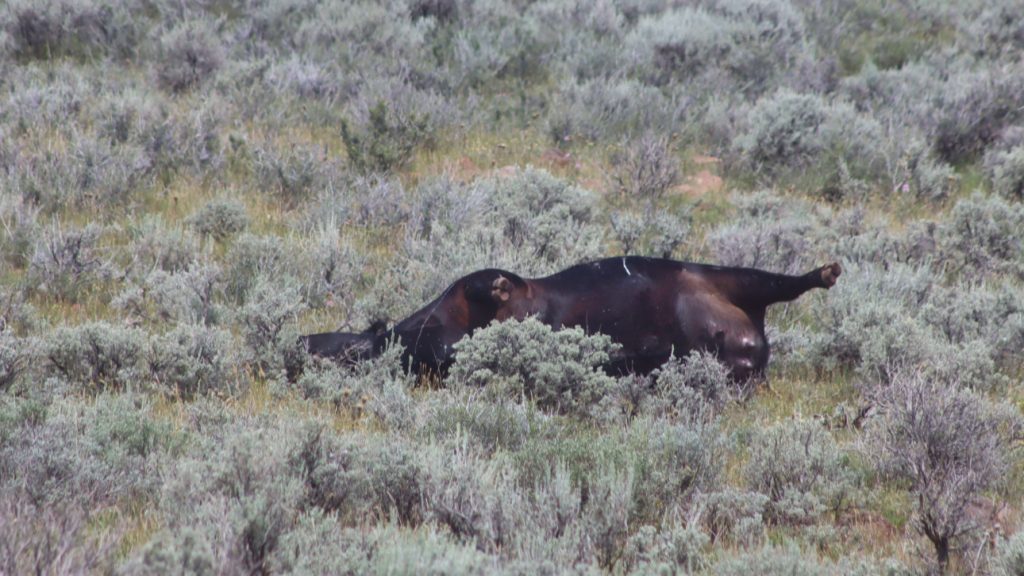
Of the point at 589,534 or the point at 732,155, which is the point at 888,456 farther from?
the point at 732,155

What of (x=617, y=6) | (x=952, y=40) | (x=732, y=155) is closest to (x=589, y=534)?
(x=732, y=155)

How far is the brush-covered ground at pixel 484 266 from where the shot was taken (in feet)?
12.8

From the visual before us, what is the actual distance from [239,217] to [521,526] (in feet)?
18.2

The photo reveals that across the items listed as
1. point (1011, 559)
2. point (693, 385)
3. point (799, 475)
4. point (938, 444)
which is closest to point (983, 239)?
point (693, 385)

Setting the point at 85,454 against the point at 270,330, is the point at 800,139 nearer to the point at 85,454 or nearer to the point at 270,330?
the point at 270,330

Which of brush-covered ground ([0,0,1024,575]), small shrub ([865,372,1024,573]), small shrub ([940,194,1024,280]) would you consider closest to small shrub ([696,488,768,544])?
brush-covered ground ([0,0,1024,575])

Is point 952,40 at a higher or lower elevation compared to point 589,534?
lower

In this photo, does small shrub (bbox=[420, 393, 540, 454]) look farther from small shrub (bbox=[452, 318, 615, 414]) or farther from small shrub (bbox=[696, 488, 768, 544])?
small shrub (bbox=[696, 488, 768, 544])

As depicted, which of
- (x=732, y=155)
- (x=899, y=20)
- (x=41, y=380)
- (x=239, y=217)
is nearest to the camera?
(x=41, y=380)

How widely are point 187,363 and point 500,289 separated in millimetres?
1558

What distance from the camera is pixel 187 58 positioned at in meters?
12.9

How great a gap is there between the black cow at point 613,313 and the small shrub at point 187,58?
297 inches

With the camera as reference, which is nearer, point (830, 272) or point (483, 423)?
point (483, 423)

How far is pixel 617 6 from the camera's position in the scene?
1827 cm
